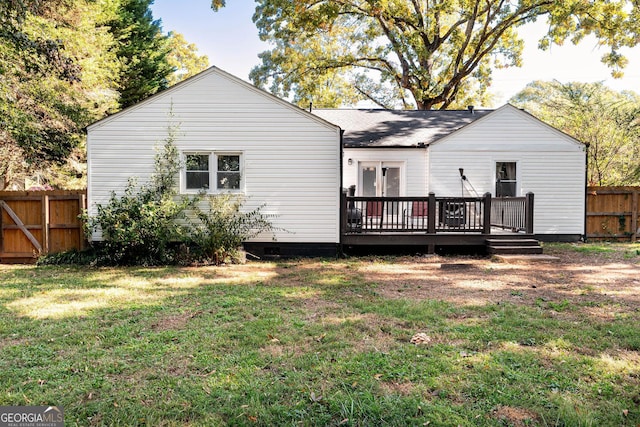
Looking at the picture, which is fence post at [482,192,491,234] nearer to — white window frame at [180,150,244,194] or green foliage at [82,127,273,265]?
green foliage at [82,127,273,265]

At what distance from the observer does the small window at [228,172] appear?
10109mm

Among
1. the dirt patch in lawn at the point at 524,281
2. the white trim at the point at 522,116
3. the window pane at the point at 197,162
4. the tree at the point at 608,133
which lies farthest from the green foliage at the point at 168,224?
the tree at the point at 608,133

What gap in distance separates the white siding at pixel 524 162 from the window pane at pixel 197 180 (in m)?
7.20

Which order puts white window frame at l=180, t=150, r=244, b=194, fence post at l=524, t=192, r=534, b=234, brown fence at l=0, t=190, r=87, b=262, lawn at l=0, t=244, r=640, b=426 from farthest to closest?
fence post at l=524, t=192, r=534, b=234, white window frame at l=180, t=150, r=244, b=194, brown fence at l=0, t=190, r=87, b=262, lawn at l=0, t=244, r=640, b=426

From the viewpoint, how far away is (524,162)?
1265 centimetres

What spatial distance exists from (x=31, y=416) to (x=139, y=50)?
22.4m

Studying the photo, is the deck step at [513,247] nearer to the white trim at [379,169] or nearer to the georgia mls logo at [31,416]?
the white trim at [379,169]

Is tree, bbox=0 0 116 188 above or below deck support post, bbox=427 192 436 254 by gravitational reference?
above

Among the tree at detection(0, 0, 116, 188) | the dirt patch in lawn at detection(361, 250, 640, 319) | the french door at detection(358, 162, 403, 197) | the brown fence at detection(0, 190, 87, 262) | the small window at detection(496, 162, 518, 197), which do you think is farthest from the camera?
the french door at detection(358, 162, 403, 197)

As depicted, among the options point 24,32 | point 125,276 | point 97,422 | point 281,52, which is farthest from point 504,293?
point 281,52

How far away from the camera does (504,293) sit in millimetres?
6336

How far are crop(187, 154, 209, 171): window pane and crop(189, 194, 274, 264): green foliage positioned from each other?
885mm

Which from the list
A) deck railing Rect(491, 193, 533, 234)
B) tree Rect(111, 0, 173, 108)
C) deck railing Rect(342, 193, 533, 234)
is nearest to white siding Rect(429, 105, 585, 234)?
deck railing Rect(491, 193, 533, 234)

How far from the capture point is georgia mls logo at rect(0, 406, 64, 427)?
2652 millimetres
